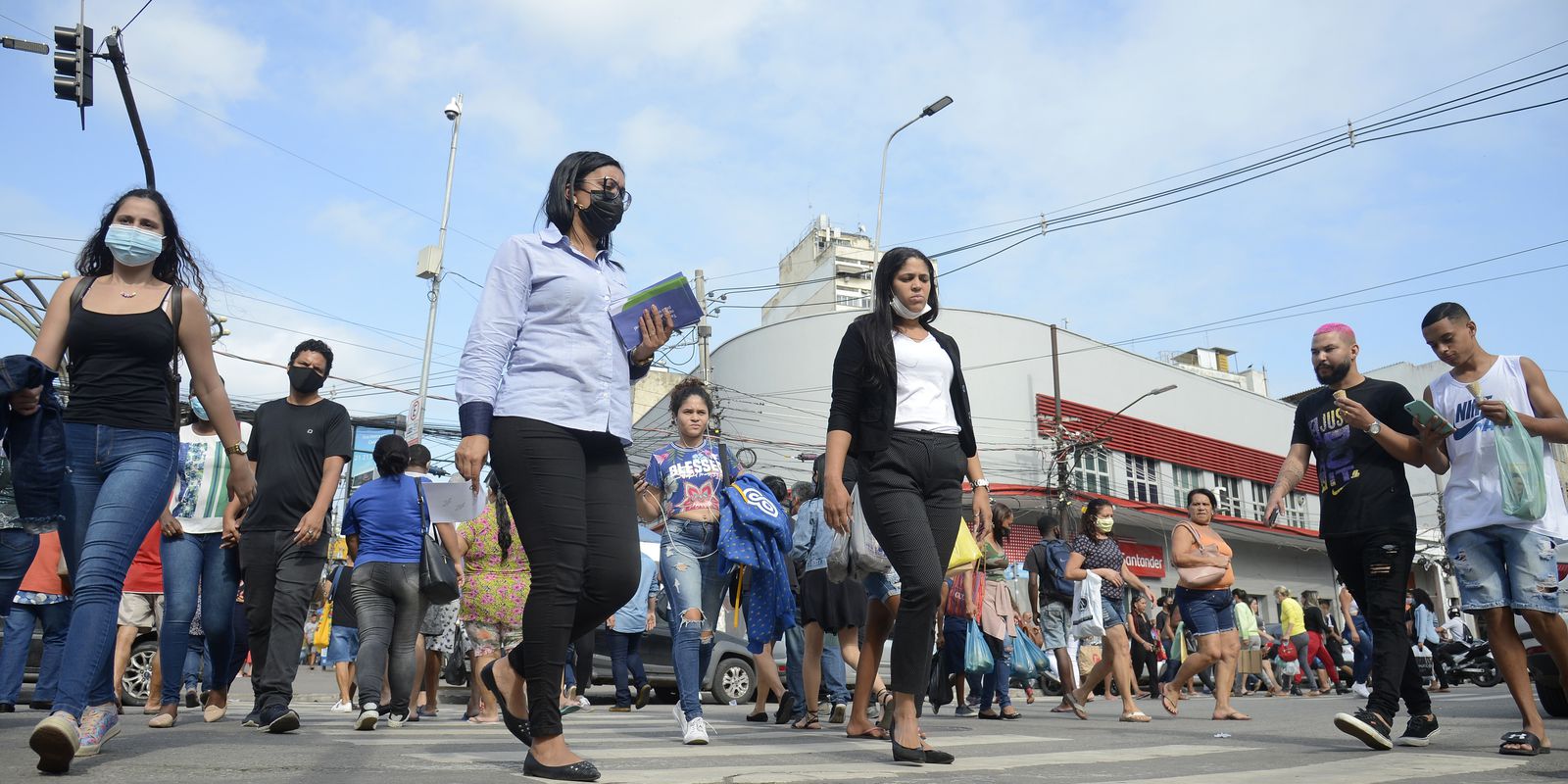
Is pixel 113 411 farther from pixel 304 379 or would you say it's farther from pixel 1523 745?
pixel 1523 745

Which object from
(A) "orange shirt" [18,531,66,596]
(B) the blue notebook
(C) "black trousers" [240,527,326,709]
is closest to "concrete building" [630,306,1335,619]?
(A) "orange shirt" [18,531,66,596]

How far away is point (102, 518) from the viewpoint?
163 inches

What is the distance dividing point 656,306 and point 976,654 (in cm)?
618

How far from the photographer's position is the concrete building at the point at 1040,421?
38188mm

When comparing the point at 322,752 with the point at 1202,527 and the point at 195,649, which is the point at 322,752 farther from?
the point at 1202,527

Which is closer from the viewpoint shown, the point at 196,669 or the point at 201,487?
the point at 201,487

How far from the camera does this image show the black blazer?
4.95m

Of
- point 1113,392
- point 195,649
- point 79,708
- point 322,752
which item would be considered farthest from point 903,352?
point 1113,392

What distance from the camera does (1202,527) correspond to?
9.30 meters

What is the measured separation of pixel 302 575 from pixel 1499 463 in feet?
19.6

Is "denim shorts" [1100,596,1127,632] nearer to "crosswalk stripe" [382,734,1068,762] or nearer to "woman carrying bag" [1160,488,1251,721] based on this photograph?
"woman carrying bag" [1160,488,1251,721]

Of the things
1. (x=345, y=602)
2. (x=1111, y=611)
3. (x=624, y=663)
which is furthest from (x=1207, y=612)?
(x=345, y=602)

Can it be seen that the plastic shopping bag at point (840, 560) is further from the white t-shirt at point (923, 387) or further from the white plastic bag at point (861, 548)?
the white t-shirt at point (923, 387)

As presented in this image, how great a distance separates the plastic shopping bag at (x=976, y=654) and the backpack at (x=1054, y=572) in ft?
3.71
